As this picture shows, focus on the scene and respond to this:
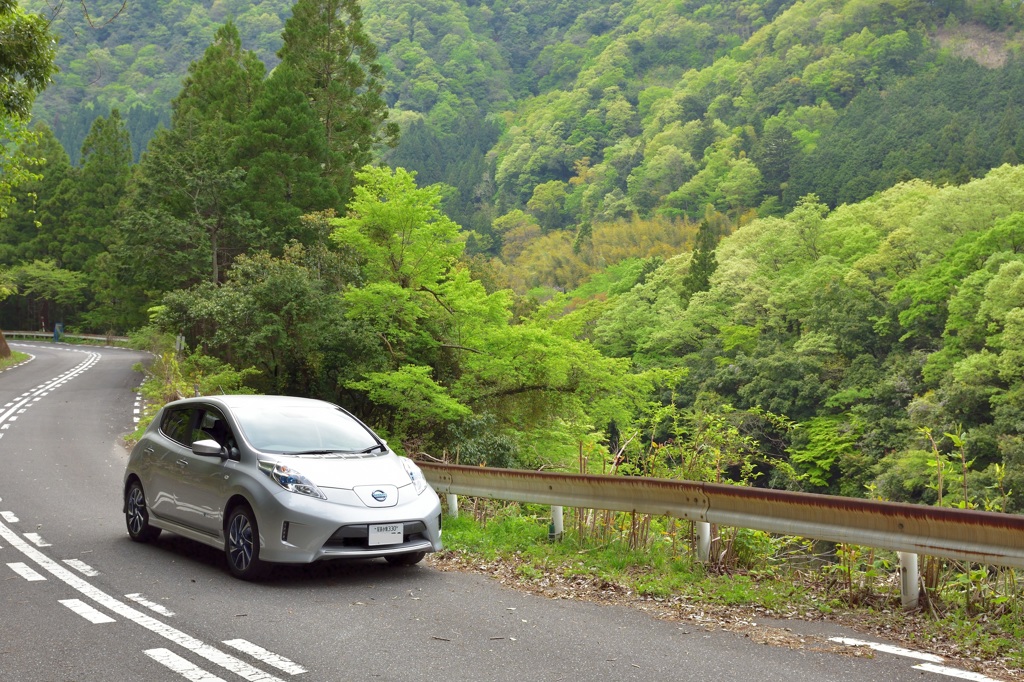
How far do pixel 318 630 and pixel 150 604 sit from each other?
61.7 inches

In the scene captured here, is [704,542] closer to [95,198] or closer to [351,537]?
[351,537]

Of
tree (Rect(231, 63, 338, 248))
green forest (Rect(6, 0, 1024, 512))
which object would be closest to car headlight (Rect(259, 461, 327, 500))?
green forest (Rect(6, 0, 1024, 512))

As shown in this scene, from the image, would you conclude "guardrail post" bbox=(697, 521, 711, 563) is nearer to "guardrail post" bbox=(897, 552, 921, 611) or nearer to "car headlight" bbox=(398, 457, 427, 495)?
"guardrail post" bbox=(897, 552, 921, 611)

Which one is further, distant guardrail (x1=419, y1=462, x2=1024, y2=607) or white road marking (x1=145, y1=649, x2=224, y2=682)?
distant guardrail (x1=419, y1=462, x2=1024, y2=607)

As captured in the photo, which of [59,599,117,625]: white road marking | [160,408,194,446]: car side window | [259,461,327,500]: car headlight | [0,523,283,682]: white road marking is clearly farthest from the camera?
[160,408,194,446]: car side window

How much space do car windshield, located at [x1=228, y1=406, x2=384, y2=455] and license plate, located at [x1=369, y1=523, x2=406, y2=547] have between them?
1036mm

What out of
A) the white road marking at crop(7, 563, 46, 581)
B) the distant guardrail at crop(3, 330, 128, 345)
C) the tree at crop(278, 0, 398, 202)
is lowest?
the white road marking at crop(7, 563, 46, 581)

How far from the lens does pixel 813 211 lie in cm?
6762

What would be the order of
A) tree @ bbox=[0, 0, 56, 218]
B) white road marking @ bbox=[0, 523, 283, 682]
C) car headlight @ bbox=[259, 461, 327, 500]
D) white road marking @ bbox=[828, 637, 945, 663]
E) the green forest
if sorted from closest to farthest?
white road marking @ bbox=[0, 523, 283, 682], white road marking @ bbox=[828, 637, 945, 663], car headlight @ bbox=[259, 461, 327, 500], tree @ bbox=[0, 0, 56, 218], the green forest

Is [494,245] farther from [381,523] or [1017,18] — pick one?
[381,523]

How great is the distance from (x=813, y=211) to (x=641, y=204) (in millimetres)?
53741

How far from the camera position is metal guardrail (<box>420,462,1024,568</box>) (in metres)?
6.15

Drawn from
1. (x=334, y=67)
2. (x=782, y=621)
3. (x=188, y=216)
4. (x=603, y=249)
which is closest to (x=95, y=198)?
(x=334, y=67)

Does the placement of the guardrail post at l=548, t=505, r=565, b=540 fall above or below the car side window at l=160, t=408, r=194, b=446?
below
